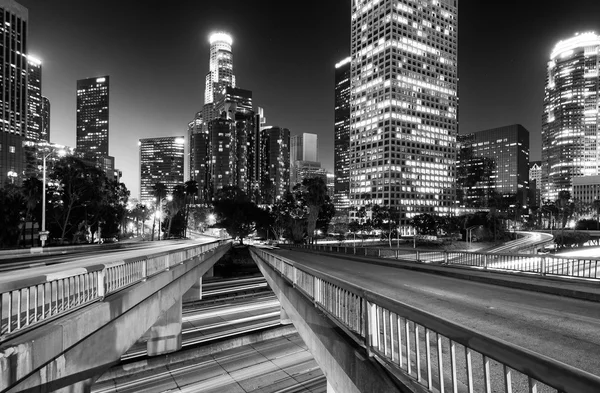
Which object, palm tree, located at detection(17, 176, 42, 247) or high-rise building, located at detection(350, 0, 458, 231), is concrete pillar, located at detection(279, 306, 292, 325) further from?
high-rise building, located at detection(350, 0, 458, 231)

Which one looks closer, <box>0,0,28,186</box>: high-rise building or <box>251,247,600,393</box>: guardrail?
<box>251,247,600,393</box>: guardrail

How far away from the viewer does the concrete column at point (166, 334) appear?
72.6ft

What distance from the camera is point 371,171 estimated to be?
170375 mm

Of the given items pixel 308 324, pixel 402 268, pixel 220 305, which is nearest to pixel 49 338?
pixel 308 324

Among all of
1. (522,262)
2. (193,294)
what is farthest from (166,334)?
(522,262)

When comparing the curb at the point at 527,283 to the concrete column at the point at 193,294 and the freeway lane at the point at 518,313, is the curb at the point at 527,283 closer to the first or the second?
the freeway lane at the point at 518,313

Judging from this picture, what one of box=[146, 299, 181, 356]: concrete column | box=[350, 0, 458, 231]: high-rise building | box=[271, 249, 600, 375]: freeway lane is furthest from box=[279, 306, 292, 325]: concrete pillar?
box=[350, 0, 458, 231]: high-rise building

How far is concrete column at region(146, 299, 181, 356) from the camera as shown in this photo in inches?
872

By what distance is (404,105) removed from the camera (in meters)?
168

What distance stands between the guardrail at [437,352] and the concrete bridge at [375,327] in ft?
0.05

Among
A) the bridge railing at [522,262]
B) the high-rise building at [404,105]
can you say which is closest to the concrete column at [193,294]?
the bridge railing at [522,262]

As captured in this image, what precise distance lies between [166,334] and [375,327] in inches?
835

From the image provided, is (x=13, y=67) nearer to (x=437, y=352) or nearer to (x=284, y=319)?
(x=284, y=319)

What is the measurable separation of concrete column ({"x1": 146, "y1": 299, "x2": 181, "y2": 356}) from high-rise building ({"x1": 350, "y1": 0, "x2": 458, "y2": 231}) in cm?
14325
